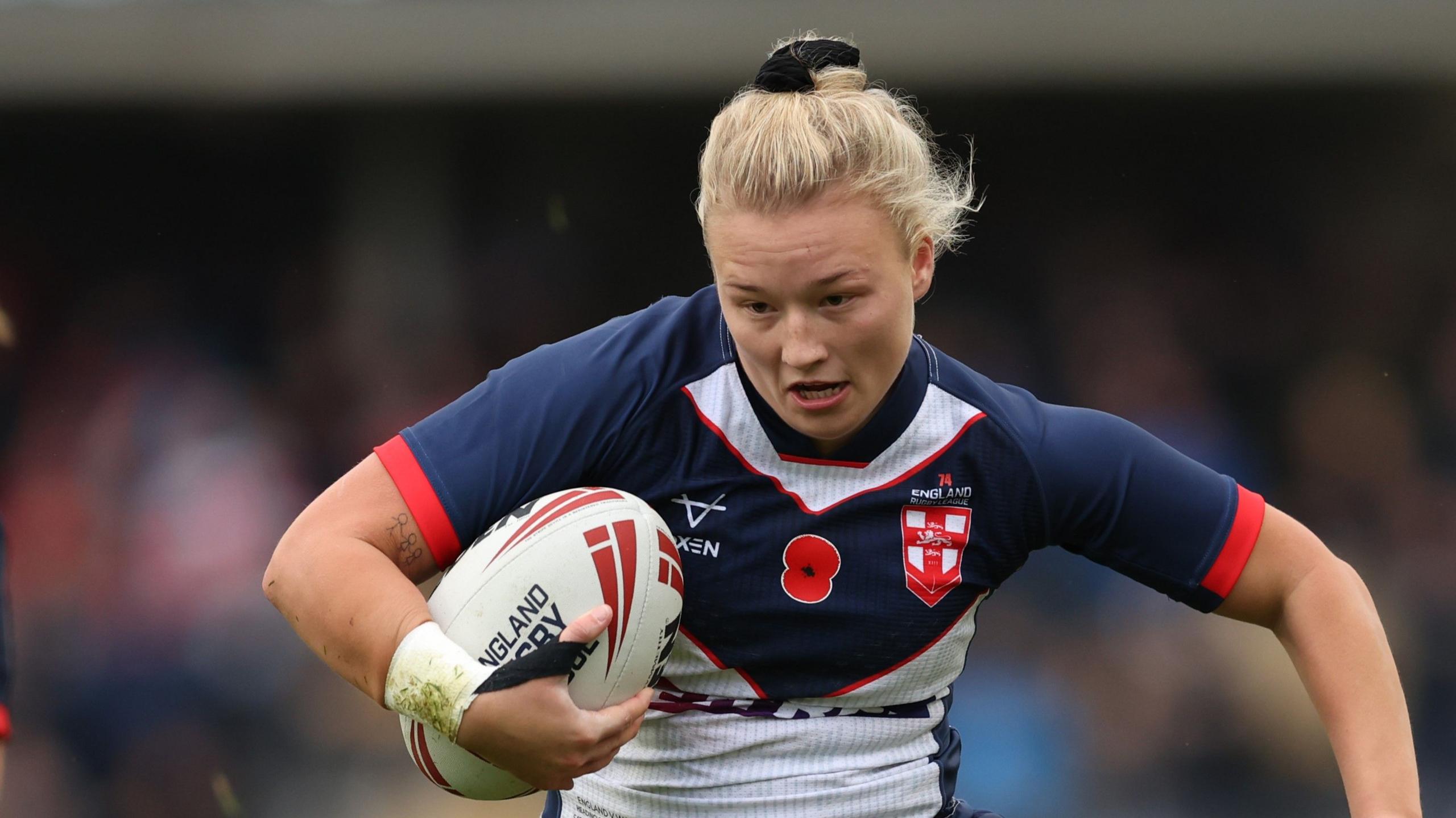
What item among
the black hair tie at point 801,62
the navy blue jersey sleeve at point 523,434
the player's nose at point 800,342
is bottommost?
the navy blue jersey sleeve at point 523,434

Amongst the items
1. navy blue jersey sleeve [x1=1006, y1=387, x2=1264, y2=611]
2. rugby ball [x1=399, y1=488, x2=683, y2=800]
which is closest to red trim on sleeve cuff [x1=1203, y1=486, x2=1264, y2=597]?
navy blue jersey sleeve [x1=1006, y1=387, x2=1264, y2=611]

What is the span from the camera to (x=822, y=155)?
2.24m

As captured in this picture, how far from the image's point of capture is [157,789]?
570 cm

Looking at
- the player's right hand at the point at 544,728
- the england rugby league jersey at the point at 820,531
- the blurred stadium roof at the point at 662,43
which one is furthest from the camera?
the blurred stadium roof at the point at 662,43

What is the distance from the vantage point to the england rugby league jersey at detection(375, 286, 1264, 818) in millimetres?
2447

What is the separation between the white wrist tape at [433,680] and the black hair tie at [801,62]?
102 cm

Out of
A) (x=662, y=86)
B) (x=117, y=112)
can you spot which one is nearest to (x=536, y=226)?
(x=662, y=86)

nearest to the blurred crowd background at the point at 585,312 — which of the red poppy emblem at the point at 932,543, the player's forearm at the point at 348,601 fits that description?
the red poppy emblem at the point at 932,543

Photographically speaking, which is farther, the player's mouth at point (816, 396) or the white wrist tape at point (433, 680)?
the player's mouth at point (816, 396)

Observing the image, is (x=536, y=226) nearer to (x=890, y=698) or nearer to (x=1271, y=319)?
(x=1271, y=319)

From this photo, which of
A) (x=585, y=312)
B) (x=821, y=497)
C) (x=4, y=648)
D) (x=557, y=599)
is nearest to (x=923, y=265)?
(x=821, y=497)

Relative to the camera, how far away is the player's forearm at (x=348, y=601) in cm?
210

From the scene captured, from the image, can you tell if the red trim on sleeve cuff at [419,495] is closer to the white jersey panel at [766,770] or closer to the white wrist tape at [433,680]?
the white wrist tape at [433,680]

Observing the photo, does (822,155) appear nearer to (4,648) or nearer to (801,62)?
(801,62)
